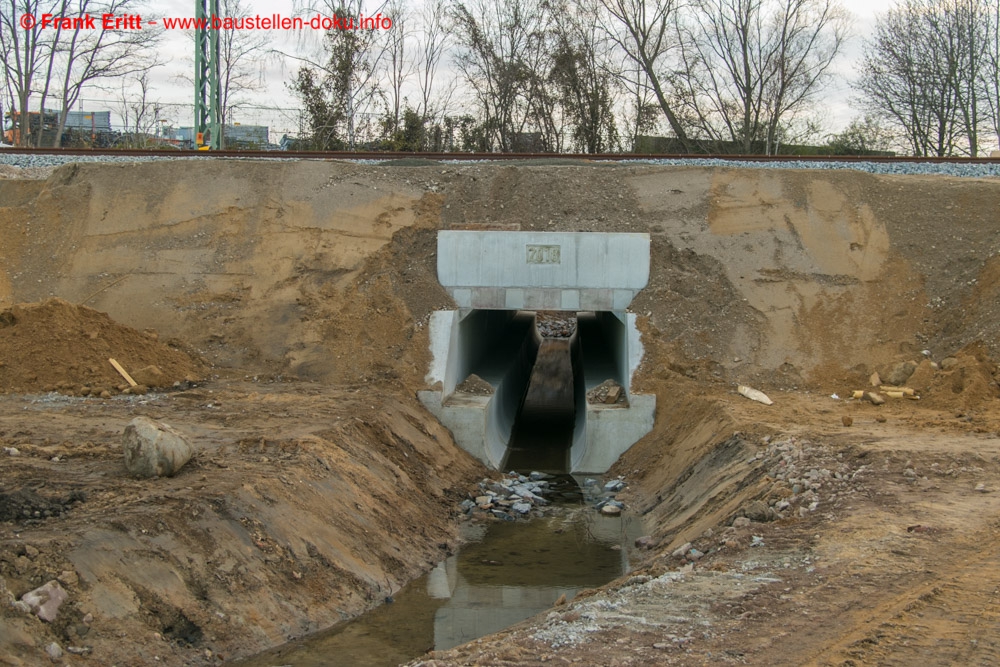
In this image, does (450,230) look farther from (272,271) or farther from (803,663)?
(803,663)

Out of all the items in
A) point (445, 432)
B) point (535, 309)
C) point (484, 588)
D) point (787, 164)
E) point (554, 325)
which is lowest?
point (484, 588)

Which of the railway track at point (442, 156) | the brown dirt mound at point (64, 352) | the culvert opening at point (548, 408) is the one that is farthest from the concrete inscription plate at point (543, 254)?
the brown dirt mound at point (64, 352)

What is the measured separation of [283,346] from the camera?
679 inches

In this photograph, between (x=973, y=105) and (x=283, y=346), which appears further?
(x=973, y=105)

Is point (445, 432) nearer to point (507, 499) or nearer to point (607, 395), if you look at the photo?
point (507, 499)

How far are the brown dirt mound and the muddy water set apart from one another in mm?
6477

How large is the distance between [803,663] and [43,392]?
12279 millimetres

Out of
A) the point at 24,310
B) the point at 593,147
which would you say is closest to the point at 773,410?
the point at 24,310

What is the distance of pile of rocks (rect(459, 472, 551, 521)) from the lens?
45.9 ft

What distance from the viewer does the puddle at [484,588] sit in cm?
877

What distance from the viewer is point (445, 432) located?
16281mm

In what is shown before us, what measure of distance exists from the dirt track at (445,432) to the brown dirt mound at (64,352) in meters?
0.07

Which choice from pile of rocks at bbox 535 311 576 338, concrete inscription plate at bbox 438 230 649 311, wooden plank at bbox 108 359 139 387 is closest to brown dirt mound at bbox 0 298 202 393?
wooden plank at bbox 108 359 139 387

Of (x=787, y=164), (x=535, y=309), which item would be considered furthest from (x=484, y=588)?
(x=787, y=164)
